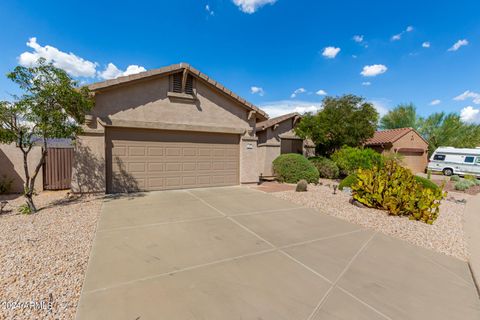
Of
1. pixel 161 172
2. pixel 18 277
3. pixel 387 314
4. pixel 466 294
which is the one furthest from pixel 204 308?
pixel 161 172

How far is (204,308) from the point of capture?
8.55ft

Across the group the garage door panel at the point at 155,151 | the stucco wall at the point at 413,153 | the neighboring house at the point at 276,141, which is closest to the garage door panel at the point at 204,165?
the garage door panel at the point at 155,151

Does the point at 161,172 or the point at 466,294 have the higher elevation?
the point at 161,172

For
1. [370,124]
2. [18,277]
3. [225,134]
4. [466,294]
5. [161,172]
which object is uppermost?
[370,124]

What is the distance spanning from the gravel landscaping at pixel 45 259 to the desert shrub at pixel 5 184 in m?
2.73

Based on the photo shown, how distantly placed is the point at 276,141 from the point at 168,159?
7987 millimetres

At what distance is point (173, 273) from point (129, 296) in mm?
655

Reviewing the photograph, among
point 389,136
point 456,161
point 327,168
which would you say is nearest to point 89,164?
point 327,168

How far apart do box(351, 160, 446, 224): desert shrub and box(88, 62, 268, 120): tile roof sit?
5622 mm

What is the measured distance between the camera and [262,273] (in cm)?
337

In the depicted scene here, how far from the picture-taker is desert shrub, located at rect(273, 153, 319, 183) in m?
12.0

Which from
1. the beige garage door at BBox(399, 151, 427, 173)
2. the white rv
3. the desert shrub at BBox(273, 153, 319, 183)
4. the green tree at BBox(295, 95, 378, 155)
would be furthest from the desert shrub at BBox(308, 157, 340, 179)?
the white rv

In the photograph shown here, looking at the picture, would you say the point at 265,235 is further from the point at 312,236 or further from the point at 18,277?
the point at 18,277

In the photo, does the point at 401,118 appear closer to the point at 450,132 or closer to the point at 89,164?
the point at 450,132
